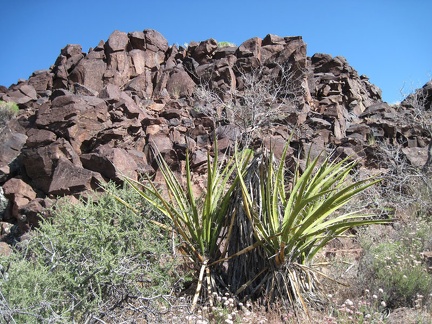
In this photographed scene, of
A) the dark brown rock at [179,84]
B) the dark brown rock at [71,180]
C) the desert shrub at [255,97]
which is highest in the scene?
the dark brown rock at [179,84]

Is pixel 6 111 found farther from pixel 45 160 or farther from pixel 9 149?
pixel 45 160

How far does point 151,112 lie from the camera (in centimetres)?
1555

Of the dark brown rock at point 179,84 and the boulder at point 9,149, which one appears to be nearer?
the boulder at point 9,149

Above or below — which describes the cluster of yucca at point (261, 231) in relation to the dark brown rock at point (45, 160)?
below

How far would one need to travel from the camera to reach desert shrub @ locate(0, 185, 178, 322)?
3.43 metres

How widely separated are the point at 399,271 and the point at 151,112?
38.0 ft

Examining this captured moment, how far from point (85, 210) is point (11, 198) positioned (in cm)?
713

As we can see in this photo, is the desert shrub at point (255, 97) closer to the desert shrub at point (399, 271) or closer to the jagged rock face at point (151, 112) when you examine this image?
the jagged rock face at point (151, 112)

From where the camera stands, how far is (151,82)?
1838cm

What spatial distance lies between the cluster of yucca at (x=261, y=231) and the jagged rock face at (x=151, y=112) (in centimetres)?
217

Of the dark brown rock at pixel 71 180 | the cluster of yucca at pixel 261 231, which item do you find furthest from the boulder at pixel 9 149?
the cluster of yucca at pixel 261 231

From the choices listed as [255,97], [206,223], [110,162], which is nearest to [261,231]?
[206,223]

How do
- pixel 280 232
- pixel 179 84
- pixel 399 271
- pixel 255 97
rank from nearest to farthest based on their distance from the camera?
pixel 280 232 < pixel 399 271 < pixel 255 97 < pixel 179 84

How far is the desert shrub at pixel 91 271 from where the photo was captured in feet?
11.3
